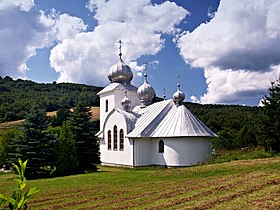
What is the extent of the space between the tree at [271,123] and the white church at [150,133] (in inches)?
138

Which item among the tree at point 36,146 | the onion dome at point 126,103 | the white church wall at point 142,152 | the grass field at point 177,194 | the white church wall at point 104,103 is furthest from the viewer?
the white church wall at point 104,103

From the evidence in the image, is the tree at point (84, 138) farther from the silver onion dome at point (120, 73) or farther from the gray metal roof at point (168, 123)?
the silver onion dome at point (120, 73)

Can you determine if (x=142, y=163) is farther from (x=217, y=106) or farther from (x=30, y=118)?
(x=217, y=106)

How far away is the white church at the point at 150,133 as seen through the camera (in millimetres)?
24250

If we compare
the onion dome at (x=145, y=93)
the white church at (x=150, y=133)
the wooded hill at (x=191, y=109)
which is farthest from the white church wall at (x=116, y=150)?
the wooded hill at (x=191, y=109)

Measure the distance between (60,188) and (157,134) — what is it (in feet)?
34.7

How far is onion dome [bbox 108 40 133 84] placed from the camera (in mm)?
33906

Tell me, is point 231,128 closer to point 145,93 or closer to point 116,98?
point 145,93

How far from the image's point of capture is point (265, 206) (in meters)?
8.16

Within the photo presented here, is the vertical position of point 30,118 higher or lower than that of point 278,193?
higher

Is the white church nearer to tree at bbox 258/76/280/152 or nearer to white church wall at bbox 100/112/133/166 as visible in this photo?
white church wall at bbox 100/112/133/166

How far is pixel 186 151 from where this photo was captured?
79.2 feet

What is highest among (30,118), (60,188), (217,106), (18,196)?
(217,106)

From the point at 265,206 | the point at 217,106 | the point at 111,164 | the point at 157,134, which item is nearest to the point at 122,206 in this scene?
the point at 265,206
